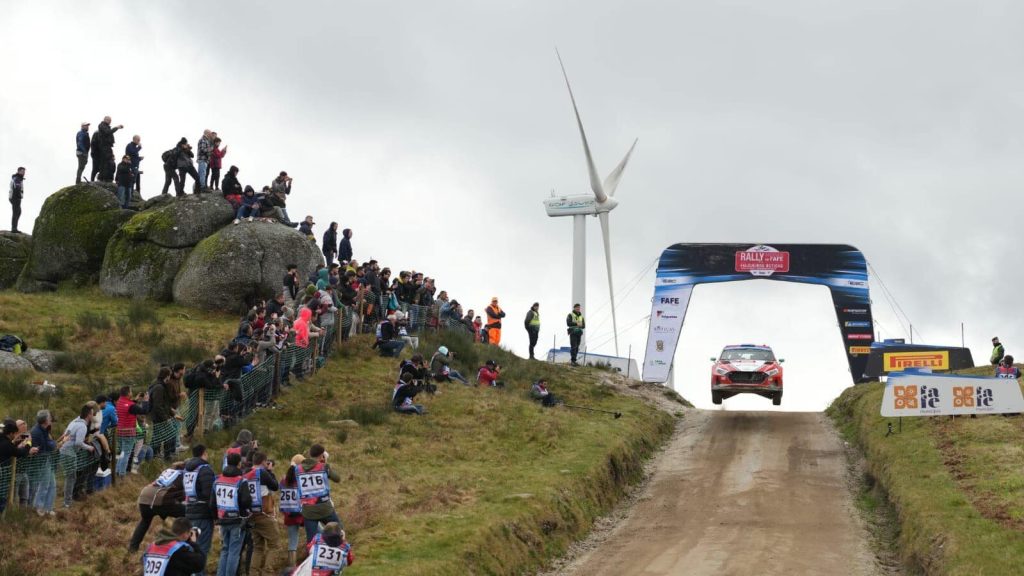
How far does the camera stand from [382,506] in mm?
19719

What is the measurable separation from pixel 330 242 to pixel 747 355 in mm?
13888

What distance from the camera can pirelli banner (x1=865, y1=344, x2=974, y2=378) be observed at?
37.4 m

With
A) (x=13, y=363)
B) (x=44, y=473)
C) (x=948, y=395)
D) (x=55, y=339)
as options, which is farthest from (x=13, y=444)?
(x=948, y=395)

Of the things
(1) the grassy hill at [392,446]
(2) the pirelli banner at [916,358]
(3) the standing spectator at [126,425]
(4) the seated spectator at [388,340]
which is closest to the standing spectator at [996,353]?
(2) the pirelli banner at [916,358]

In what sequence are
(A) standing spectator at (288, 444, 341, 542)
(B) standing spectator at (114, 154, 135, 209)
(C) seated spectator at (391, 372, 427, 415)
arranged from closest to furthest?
1. (A) standing spectator at (288, 444, 341, 542)
2. (C) seated spectator at (391, 372, 427, 415)
3. (B) standing spectator at (114, 154, 135, 209)

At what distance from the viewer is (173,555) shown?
12.1m

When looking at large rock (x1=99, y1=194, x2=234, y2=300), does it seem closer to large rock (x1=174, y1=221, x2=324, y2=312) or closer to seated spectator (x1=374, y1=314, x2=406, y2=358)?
large rock (x1=174, y1=221, x2=324, y2=312)

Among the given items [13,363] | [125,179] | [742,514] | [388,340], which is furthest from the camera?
[125,179]

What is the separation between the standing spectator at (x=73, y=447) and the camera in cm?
1764

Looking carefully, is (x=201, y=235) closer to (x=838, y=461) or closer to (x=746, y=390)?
(x=746, y=390)

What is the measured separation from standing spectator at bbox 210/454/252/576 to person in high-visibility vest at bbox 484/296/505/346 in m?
25.3

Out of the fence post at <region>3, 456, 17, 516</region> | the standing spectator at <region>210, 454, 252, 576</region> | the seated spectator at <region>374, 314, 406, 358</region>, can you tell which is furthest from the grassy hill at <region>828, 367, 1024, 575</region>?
the fence post at <region>3, 456, 17, 516</region>

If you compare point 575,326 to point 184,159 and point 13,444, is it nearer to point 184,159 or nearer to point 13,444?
point 184,159

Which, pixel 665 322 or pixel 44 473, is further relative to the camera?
pixel 665 322
